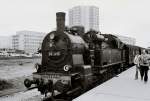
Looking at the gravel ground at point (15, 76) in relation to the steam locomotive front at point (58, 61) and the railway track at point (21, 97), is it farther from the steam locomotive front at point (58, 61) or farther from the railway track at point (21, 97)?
the steam locomotive front at point (58, 61)

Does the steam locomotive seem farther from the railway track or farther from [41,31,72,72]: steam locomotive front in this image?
the railway track

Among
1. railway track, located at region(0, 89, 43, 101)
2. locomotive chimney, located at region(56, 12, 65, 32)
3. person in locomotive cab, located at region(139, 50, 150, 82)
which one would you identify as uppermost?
locomotive chimney, located at region(56, 12, 65, 32)

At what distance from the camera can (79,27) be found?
14.6 metres

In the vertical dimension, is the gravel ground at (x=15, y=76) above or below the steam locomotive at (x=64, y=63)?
below

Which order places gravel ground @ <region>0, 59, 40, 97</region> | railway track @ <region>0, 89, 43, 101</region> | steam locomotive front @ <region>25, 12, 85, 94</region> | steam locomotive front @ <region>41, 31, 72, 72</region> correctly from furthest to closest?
gravel ground @ <region>0, 59, 40, 97</region>, railway track @ <region>0, 89, 43, 101</region>, steam locomotive front @ <region>41, 31, 72, 72</region>, steam locomotive front @ <region>25, 12, 85, 94</region>

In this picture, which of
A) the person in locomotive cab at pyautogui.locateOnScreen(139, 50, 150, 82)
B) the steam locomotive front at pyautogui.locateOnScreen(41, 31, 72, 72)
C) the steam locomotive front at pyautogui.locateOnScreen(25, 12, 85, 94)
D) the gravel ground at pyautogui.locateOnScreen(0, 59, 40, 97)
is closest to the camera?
the steam locomotive front at pyautogui.locateOnScreen(25, 12, 85, 94)

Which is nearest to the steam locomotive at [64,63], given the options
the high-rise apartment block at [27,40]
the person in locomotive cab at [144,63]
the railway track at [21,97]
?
the railway track at [21,97]

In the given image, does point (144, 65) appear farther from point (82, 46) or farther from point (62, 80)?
point (62, 80)

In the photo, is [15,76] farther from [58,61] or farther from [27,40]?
[27,40]

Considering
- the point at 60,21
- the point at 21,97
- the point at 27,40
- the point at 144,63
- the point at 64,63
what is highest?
the point at 27,40

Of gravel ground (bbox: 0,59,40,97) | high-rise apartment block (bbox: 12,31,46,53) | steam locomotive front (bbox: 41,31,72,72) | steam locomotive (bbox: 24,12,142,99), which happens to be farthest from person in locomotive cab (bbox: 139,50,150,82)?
high-rise apartment block (bbox: 12,31,46,53)

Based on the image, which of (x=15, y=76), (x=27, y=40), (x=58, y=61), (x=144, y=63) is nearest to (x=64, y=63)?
(x=58, y=61)

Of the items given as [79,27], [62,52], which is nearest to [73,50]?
[62,52]

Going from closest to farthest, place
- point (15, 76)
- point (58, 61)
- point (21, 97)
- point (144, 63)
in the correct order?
1. point (58, 61)
2. point (21, 97)
3. point (144, 63)
4. point (15, 76)
